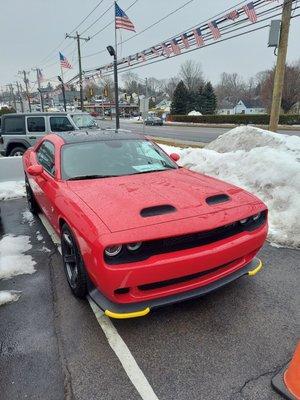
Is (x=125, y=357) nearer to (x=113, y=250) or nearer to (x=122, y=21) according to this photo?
(x=113, y=250)

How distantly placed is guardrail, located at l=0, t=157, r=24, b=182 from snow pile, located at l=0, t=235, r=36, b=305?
4.21 meters

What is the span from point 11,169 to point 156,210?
7036 millimetres

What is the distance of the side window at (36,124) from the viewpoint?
11.9 meters

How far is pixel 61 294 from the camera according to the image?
3562 millimetres

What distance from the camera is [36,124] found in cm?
1189

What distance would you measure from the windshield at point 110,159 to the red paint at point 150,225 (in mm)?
247

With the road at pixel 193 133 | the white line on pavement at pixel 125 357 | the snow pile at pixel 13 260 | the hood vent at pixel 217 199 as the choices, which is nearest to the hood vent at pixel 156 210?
the hood vent at pixel 217 199

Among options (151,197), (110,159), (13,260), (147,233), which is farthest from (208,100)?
(147,233)

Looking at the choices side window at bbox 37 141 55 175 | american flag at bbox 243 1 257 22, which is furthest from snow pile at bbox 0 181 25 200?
american flag at bbox 243 1 257 22

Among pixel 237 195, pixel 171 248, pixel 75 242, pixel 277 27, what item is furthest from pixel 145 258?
pixel 277 27

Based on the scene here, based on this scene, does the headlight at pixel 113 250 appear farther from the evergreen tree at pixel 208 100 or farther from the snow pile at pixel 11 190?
the evergreen tree at pixel 208 100

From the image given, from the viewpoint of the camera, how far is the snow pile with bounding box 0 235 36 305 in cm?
358

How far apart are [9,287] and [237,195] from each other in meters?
2.57

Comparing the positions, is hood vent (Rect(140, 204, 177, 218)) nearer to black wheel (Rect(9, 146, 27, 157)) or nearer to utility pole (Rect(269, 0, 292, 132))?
utility pole (Rect(269, 0, 292, 132))
